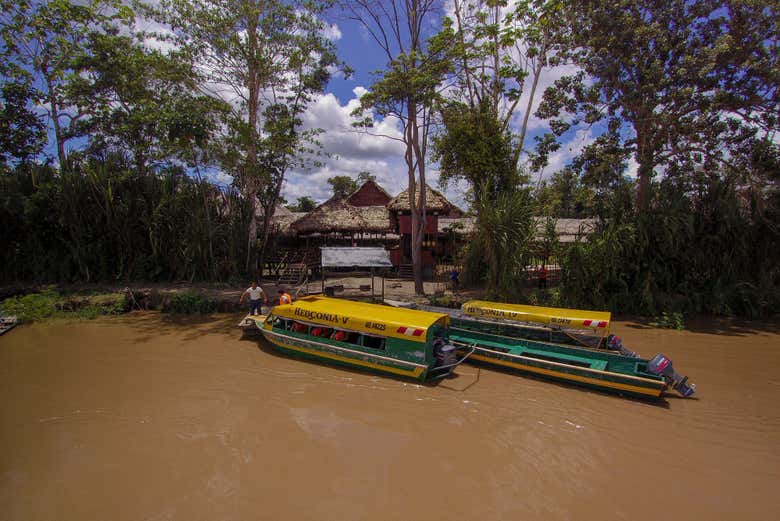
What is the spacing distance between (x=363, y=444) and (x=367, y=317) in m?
2.85

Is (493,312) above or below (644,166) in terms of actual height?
below

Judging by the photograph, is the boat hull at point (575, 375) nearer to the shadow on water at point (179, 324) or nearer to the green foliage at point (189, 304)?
the shadow on water at point (179, 324)

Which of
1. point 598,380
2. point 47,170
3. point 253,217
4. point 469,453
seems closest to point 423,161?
point 253,217

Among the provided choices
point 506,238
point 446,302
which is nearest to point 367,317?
point 446,302

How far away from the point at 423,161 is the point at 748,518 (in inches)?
501

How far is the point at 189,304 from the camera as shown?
13.1m

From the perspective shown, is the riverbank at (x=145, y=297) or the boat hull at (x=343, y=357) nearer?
the boat hull at (x=343, y=357)

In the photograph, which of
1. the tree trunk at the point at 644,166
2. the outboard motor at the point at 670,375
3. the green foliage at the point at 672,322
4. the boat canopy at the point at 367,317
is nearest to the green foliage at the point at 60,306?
the boat canopy at the point at 367,317

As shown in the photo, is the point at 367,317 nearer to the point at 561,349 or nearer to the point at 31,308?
the point at 561,349

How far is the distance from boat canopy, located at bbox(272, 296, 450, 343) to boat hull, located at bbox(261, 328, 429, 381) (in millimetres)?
493

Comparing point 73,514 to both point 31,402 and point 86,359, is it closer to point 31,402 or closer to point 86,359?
point 31,402

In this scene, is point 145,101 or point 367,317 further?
point 145,101

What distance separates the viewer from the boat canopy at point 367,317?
24.2 feet

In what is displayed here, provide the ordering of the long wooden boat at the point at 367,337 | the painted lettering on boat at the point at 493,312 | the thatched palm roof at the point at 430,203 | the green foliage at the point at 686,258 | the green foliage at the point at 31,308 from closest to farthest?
the long wooden boat at the point at 367,337 < the painted lettering on boat at the point at 493,312 < the green foliage at the point at 31,308 < the green foliage at the point at 686,258 < the thatched palm roof at the point at 430,203
